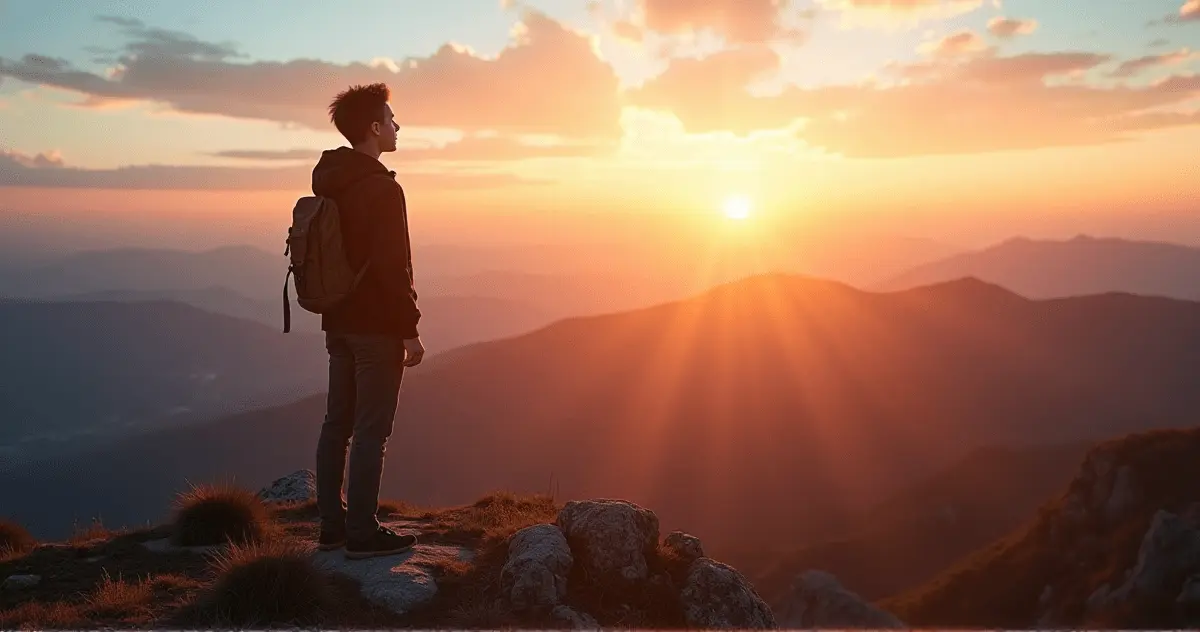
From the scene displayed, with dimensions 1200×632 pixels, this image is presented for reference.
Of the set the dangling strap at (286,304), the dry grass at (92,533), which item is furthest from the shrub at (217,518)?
the dangling strap at (286,304)

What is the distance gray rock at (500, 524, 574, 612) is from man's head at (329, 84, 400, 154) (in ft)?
12.7

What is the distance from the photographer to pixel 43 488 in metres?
190

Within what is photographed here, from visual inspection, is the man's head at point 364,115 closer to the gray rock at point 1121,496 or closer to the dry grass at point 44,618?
the dry grass at point 44,618

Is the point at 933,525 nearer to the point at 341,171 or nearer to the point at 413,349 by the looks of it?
the point at 413,349

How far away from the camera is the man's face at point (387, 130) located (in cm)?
631

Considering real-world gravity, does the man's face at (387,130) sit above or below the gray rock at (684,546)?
above

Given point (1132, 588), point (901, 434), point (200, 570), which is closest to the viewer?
point (200, 570)

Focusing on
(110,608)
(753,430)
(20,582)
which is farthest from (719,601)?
(753,430)

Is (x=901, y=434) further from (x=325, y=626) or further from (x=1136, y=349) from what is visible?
(x=325, y=626)

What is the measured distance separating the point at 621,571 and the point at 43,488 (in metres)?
240

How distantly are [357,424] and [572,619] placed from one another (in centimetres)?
247

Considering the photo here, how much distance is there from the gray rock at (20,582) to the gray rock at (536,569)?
4.44 m

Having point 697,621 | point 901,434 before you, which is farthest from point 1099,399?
point 697,621

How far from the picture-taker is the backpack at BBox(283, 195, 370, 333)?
5.94 m
